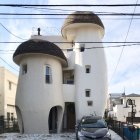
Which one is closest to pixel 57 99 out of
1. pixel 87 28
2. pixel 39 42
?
pixel 39 42

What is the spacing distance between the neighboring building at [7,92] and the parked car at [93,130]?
75.9 ft

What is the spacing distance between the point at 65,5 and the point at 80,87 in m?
20.2

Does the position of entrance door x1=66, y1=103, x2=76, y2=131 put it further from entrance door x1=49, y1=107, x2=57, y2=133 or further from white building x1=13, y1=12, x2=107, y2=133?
entrance door x1=49, y1=107, x2=57, y2=133

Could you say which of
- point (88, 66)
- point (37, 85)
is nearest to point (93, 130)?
point (37, 85)

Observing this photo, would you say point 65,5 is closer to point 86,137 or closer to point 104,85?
point 86,137

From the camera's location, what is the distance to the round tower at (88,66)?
3480cm

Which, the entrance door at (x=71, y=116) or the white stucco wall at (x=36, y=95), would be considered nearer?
the white stucco wall at (x=36, y=95)

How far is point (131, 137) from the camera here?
21.3m

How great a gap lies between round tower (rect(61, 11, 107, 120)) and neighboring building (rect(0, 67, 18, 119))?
12643mm

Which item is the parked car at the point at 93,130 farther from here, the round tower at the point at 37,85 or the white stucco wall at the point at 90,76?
the white stucco wall at the point at 90,76

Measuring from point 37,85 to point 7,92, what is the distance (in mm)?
16929

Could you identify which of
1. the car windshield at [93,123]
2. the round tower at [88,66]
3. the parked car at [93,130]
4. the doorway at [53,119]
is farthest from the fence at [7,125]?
the parked car at [93,130]

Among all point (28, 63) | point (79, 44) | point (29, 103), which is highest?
point (79, 44)

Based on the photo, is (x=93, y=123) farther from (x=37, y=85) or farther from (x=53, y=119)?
(x=53, y=119)
